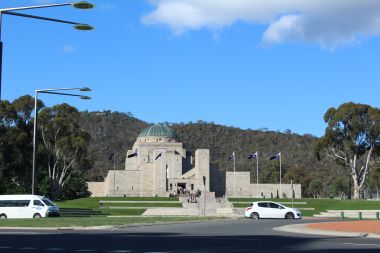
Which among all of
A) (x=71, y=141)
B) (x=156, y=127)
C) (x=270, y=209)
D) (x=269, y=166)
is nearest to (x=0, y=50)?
(x=270, y=209)

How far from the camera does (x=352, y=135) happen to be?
87438 mm

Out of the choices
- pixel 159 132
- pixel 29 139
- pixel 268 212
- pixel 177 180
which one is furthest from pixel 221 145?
pixel 268 212

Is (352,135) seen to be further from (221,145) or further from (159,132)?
(221,145)

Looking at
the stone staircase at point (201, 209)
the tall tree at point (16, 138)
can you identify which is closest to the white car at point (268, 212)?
the stone staircase at point (201, 209)

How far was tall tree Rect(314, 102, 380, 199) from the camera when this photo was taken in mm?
86438

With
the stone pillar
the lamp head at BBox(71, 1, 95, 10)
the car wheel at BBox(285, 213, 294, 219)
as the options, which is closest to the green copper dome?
the stone pillar

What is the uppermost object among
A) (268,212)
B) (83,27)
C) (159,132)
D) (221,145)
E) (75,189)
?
(221,145)

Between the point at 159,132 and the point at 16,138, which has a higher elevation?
the point at 159,132

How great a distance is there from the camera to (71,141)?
257 ft

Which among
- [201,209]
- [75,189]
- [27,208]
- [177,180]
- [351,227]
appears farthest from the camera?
[75,189]

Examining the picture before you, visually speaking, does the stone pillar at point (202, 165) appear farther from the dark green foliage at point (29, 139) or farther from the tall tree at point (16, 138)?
the tall tree at point (16, 138)

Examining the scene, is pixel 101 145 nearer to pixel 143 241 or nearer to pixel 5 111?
pixel 5 111

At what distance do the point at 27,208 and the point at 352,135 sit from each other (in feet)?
185

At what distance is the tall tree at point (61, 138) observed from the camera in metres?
77.4
